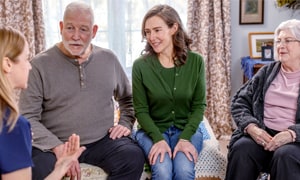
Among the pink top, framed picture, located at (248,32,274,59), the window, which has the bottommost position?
the pink top

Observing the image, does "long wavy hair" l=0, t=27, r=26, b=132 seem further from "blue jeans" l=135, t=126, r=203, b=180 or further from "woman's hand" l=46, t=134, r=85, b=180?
"blue jeans" l=135, t=126, r=203, b=180

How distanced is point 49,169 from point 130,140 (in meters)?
0.51

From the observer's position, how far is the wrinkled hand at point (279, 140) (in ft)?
6.97

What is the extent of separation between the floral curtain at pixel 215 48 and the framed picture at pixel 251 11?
213 millimetres

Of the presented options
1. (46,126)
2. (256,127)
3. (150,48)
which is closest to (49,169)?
(46,126)

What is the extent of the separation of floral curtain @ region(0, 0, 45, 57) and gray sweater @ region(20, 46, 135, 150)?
1512 millimetres

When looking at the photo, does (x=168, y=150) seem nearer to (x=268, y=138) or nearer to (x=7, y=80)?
(x=268, y=138)

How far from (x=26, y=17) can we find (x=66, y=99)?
172 centimetres

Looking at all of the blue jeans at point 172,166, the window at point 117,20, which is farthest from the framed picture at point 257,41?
the blue jeans at point 172,166

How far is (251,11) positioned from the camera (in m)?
3.96

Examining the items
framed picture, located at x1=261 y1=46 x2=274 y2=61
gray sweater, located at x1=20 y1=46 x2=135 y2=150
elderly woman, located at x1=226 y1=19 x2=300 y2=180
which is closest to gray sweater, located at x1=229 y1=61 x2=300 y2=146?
elderly woman, located at x1=226 y1=19 x2=300 y2=180

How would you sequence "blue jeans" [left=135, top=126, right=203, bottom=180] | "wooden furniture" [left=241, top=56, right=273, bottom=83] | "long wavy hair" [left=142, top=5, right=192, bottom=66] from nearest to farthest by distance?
"blue jeans" [left=135, top=126, right=203, bottom=180] < "long wavy hair" [left=142, top=5, right=192, bottom=66] < "wooden furniture" [left=241, top=56, right=273, bottom=83]

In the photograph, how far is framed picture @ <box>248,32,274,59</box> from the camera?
391cm

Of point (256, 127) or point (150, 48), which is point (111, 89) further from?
point (256, 127)
